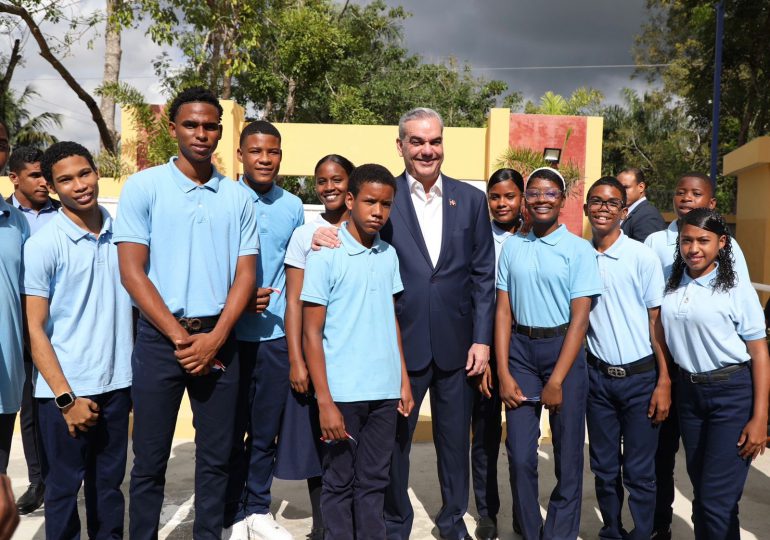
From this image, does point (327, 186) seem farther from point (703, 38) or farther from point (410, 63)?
point (410, 63)

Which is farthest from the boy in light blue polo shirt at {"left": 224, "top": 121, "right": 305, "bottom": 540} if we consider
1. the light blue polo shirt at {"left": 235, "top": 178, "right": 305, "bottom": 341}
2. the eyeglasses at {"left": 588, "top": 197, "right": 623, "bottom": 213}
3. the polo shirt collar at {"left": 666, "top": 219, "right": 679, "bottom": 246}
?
the polo shirt collar at {"left": 666, "top": 219, "right": 679, "bottom": 246}

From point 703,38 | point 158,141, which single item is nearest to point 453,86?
point 703,38

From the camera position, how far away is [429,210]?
3.39 m

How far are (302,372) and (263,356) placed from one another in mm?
306

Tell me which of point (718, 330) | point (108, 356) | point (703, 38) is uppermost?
point (703, 38)

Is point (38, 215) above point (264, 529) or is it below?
above

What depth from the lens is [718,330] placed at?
2.95m

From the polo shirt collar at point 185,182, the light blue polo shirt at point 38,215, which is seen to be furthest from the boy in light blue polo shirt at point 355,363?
the light blue polo shirt at point 38,215

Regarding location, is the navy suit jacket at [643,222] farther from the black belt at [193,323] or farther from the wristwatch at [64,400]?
the wristwatch at [64,400]

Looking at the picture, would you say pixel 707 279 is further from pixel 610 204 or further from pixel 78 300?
pixel 78 300

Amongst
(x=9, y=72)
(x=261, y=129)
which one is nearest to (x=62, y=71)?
(x=9, y=72)

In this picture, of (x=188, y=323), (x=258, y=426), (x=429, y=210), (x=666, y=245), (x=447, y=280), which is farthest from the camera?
(x=666, y=245)

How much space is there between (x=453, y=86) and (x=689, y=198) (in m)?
20.3

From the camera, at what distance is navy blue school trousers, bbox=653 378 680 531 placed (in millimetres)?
3560
